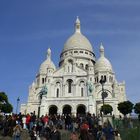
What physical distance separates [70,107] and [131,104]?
38.9 ft

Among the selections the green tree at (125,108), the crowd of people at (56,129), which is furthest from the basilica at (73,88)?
the crowd of people at (56,129)

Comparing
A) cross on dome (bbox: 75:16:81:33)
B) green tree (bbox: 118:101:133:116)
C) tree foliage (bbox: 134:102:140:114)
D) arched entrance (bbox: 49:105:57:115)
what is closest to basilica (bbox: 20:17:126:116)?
arched entrance (bbox: 49:105:57:115)

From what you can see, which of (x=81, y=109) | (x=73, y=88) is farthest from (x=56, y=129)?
(x=73, y=88)

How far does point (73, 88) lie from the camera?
2461 inches

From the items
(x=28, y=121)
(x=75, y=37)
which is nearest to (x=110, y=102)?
(x=75, y=37)

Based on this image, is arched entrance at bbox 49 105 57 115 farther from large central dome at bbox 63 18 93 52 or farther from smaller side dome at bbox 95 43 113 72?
large central dome at bbox 63 18 93 52

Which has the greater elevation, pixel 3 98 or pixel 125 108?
pixel 3 98

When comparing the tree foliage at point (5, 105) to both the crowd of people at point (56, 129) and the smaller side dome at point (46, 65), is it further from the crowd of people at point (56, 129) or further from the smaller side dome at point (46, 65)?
the crowd of people at point (56, 129)

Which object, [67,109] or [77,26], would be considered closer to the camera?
[67,109]

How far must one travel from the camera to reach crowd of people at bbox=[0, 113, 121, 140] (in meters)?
15.7

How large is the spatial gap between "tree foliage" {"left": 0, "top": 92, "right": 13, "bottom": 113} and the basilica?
5.97 m

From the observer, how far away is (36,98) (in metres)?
71.8

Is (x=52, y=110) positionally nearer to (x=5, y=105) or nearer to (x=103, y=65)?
(x=5, y=105)

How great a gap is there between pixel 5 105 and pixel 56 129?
42385 millimetres
